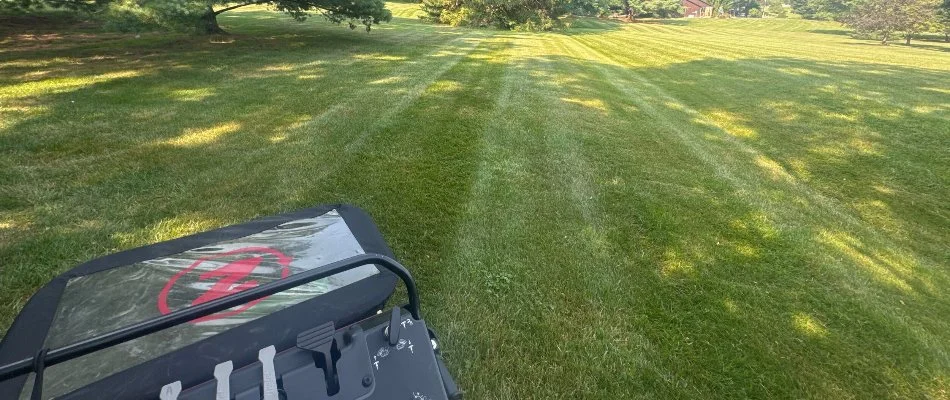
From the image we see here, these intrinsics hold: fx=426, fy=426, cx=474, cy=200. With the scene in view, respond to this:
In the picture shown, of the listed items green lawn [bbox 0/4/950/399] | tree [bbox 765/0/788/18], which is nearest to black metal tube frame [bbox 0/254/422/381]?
green lawn [bbox 0/4/950/399]

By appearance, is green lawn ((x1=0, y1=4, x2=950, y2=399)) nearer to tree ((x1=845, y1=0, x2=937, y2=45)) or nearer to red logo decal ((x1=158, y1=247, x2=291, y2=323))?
red logo decal ((x1=158, y1=247, x2=291, y2=323))

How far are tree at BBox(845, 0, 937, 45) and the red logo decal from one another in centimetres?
4224

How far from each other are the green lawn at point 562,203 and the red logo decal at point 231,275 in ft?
3.42

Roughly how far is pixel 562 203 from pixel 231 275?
3.14m

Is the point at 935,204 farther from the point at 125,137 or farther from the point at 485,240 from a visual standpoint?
the point at 125,137

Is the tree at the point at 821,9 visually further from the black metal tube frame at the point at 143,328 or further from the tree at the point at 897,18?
the black metal tube frame at the point at 143,328

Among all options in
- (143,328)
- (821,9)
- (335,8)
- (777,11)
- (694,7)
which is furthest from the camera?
(694,7)

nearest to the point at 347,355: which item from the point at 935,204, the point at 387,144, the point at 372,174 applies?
the point at 372,174

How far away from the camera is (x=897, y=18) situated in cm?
2941

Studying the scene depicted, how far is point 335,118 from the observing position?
6.75m

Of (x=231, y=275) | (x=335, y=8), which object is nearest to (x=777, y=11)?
(x=335, y=8)

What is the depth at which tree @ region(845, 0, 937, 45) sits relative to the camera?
1140 inches

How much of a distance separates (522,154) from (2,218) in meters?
5.23

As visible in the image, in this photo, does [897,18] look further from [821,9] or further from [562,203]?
[562,203]
